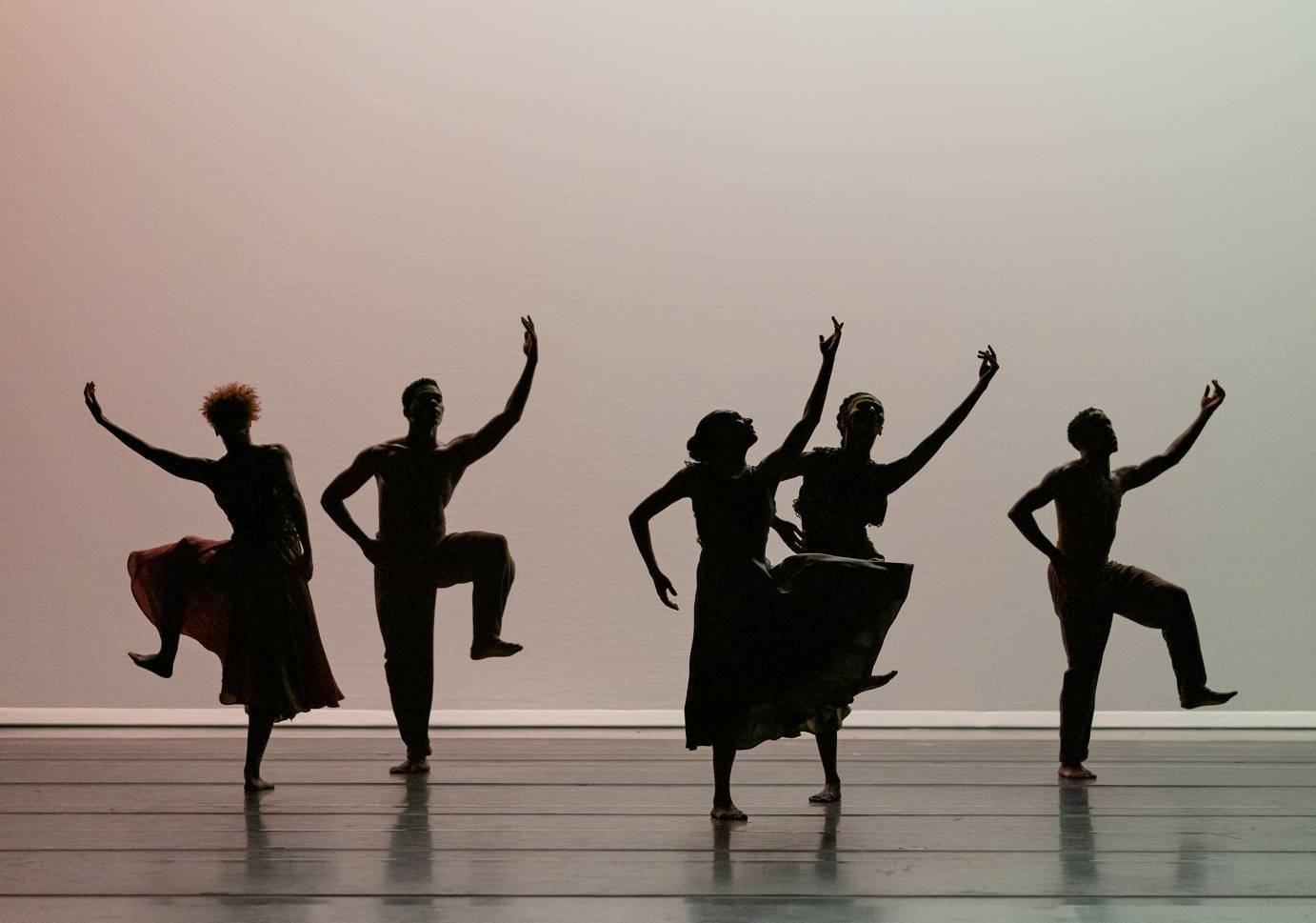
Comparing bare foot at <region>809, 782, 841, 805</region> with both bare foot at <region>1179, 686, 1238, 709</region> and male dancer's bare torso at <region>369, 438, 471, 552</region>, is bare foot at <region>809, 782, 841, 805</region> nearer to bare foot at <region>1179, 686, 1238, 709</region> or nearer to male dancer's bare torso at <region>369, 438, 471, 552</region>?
bare foot at <region>1179, 686, 1238, 709</region>

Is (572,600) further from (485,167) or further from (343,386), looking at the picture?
(485,167)

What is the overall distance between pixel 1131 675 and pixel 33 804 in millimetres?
5413

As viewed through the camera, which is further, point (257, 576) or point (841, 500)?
point (257, 576)

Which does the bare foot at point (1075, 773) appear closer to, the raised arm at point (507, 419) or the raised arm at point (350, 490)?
the raised arm at point (507, 419)

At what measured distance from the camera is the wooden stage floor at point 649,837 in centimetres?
396

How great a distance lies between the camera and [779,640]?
5.23m

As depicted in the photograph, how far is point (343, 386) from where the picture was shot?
8438mm

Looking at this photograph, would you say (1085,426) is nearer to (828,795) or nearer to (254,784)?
(828,795)

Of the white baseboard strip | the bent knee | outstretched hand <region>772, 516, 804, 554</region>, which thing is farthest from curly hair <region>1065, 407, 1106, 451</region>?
the white baseboard strip

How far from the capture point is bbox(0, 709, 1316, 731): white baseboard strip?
8.27 meters

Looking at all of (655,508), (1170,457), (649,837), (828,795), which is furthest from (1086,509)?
(649,837)

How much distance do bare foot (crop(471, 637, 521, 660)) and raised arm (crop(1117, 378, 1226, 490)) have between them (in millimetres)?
2509

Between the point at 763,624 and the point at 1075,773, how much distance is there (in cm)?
175

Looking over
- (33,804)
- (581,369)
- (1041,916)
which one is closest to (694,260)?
(581,369)
